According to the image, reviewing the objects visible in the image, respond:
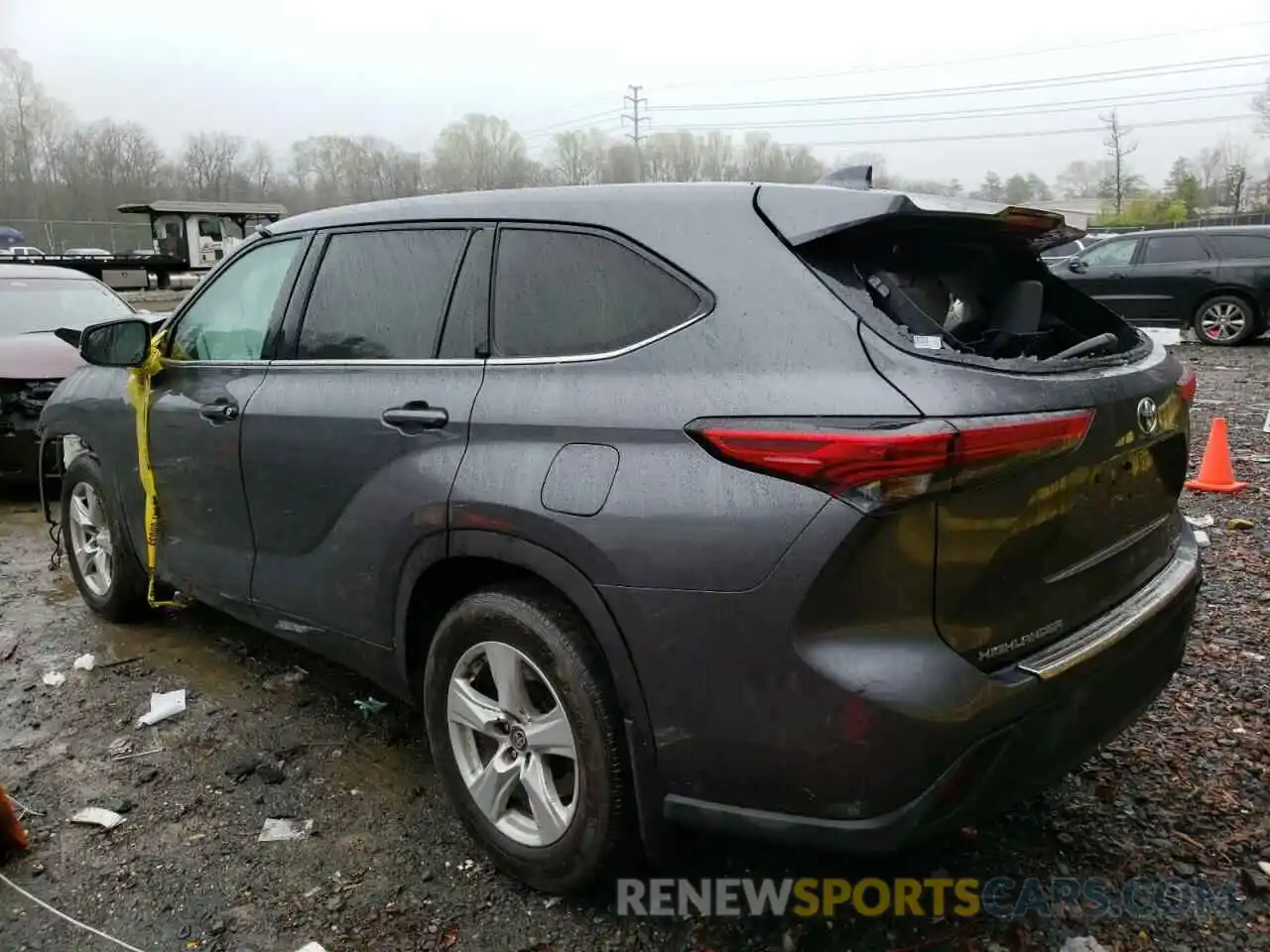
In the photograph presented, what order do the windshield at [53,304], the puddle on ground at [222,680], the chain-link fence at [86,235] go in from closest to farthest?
the puddle on ground at [222,680]
the windshield at [53,304]
the chain-link fence at [86,235]

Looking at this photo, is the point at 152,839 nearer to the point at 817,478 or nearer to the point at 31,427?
the point at 817,478

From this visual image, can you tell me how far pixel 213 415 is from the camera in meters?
3.43

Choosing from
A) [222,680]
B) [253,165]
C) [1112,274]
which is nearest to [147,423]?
[222,680]

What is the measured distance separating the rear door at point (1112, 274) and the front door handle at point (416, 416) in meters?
13.6

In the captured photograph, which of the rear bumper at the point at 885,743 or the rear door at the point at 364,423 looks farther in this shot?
the rear door at the point at 364,423

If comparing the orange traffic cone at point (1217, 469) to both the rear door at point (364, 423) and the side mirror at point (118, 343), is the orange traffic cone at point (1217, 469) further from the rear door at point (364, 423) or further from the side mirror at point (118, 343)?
the side mirror at point (118, 343)

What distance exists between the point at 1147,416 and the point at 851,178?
3.34 feet

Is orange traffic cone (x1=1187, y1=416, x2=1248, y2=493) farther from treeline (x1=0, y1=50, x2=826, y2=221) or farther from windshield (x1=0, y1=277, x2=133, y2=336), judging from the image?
treeline (x1=0, y1=50, x2=826, y2=221)

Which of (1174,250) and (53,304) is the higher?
(1174,250)

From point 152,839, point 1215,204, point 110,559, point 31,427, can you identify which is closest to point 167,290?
point 31,427

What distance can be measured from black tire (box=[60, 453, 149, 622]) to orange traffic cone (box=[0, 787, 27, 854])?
1622mm

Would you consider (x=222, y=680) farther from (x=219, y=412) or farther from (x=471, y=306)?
(x=471, y=306)

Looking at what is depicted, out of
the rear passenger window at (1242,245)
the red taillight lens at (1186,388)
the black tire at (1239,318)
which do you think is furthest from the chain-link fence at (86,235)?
the red taillight lens at (1186,388)

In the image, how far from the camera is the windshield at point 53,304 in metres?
7.69
